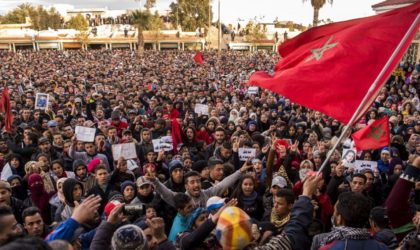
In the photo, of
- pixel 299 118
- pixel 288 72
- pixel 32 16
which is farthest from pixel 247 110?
pixel 32 16

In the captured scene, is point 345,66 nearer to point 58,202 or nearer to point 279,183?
point 279,183

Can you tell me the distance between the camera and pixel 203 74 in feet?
80.3

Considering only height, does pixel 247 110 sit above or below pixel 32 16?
below

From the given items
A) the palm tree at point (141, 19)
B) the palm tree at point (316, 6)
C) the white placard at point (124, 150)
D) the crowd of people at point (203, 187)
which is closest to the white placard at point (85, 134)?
the crowd of people at point (203, 187)

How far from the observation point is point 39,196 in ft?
16.1

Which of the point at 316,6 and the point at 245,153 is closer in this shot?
the point at 245,153

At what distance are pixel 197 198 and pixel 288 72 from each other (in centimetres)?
167

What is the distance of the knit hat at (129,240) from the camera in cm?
242

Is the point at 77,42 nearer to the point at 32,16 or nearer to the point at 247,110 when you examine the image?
the point at 32,16

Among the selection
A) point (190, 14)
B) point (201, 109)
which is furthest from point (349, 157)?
point (190, 14)

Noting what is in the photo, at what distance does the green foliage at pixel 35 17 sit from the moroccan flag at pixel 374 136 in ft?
254

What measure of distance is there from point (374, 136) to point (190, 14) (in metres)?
65.8

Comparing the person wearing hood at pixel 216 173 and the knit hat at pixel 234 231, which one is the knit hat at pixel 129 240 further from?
the person wearing hood at pixel 216 173

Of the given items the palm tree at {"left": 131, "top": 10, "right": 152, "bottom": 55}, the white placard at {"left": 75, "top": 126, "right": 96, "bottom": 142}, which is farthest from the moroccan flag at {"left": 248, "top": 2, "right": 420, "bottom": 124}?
the palm tree at {"left": 131, "top": 10, "right": 152, "bottom": 55}
